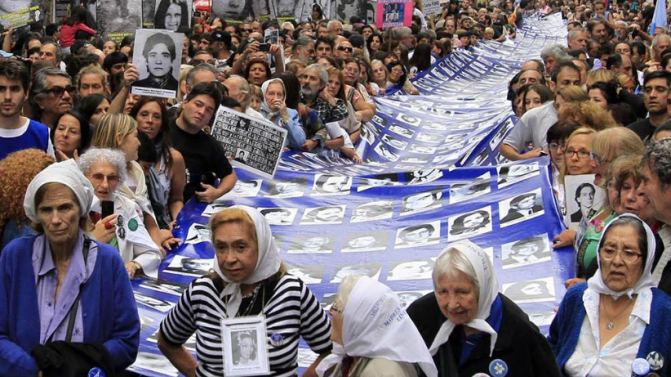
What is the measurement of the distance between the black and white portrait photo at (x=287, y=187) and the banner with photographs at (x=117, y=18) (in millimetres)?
7508

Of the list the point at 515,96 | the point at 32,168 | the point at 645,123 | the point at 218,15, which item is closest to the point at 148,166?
the point at 32,168

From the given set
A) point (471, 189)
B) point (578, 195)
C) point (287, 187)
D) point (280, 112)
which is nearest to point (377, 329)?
point (578, 195)

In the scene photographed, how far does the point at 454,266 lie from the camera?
15.7 ft

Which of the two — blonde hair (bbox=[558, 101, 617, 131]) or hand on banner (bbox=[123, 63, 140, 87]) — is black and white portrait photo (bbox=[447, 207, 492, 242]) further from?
hand on banner (bbox=[123, 63, 140, 87])

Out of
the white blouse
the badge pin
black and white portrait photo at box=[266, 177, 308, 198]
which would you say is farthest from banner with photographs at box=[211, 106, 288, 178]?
the badge pin

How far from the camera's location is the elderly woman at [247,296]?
5.02 meters

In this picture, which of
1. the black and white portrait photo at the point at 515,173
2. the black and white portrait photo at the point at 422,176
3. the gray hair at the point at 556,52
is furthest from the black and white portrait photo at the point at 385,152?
the black and white portrait photo at the point at 515,173

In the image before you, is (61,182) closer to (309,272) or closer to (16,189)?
(16,189)

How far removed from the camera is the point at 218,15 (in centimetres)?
2167

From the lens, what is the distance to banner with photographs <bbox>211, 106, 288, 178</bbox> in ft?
31.7

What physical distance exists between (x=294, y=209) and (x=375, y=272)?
1.49 metres

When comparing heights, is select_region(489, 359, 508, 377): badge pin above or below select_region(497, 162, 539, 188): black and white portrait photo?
above

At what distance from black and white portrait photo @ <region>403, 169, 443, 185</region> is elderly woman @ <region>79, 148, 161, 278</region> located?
2936mm

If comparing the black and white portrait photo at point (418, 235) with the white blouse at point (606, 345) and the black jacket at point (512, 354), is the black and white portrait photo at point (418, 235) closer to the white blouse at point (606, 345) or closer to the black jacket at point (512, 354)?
the white blouse at point (606, 345)
